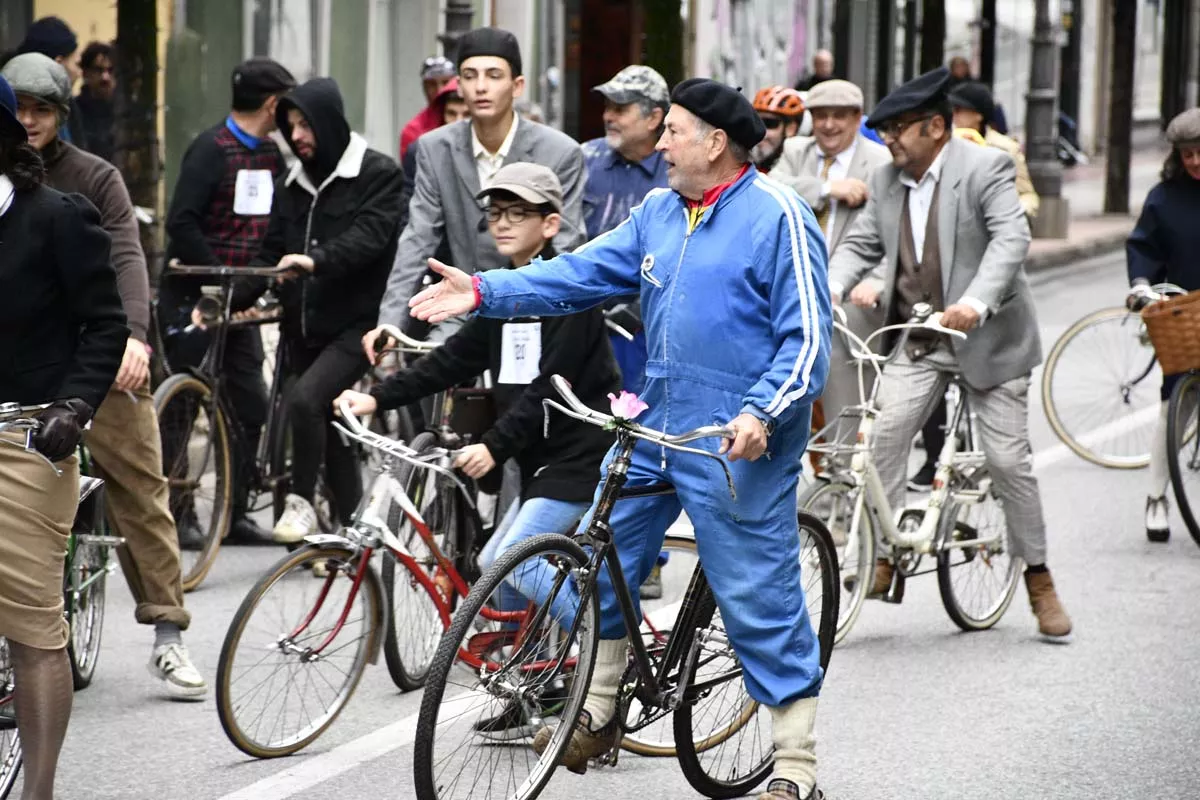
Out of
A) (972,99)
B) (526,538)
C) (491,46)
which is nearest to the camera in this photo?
(526,538)

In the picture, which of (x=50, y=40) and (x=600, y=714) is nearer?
(x=600, y=714)

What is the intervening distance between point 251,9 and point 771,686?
40.6 ft

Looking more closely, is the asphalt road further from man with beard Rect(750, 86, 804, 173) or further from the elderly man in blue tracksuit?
man with beard Rect(750, 86, 804, 173)

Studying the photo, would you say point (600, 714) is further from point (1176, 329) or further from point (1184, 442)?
point (1184, 442)

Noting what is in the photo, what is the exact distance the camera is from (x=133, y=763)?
5.66 meters

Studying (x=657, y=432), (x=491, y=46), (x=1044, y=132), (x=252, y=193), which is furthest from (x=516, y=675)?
(x=1044, y=132)

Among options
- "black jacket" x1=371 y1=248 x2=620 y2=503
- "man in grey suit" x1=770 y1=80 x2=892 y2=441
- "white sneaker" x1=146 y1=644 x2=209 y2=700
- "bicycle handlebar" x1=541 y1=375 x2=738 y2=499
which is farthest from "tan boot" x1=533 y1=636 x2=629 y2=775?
"man in grey suit" x1=770 y1=80 x2=892 y2=441

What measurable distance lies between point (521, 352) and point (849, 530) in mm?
1610

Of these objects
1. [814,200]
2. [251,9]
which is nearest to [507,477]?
[814,200]

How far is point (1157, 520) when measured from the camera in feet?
29.6

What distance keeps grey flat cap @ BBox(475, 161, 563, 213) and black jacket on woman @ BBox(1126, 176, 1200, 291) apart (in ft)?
12.4

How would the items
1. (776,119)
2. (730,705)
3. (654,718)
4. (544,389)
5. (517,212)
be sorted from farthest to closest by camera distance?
(776,119)
(517,212)
(544,389)
(730,705)
(654,718)

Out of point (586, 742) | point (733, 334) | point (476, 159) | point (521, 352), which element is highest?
point (476, 159)

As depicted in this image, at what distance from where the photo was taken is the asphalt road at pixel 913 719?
5.53m
